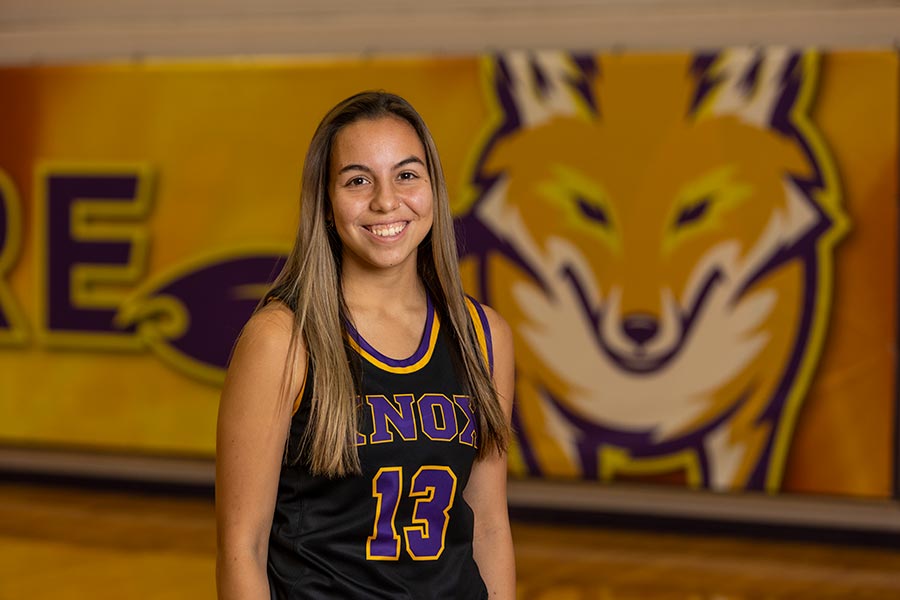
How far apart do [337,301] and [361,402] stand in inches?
5.4

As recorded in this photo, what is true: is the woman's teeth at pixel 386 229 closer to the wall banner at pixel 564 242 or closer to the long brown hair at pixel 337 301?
the long brown hair at pixel 337 301

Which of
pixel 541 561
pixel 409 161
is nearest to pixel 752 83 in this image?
pixel 541 561

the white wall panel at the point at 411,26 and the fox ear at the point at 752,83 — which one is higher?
the white wall panel at the point at 411,26

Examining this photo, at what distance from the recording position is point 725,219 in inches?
205

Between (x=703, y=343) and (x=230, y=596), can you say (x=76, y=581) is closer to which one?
(x=703, y=343)

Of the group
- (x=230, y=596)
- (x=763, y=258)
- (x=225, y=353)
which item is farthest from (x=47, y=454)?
(x=230, y=596)

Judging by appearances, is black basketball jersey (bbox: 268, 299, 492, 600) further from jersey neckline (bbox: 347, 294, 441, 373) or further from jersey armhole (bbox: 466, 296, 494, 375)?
jersey armhole (bbox: 466, 296, 494, 375)

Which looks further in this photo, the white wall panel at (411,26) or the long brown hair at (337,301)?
the white wall panel at (411,26)

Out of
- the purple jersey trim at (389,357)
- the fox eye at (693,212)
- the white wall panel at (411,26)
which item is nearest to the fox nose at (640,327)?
the fox eye at (693,212)

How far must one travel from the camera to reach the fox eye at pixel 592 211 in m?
5.34

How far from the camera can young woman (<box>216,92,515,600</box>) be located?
161 centimetres

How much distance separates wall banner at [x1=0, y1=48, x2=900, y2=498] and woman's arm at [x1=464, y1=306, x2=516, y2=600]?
3502 mm

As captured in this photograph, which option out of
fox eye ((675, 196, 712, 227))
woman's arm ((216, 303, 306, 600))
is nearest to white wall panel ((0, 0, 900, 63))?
fox eye ((675, 196, 712, 227))

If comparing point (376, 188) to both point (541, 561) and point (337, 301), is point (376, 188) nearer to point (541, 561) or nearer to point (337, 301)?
point (337, 301)
